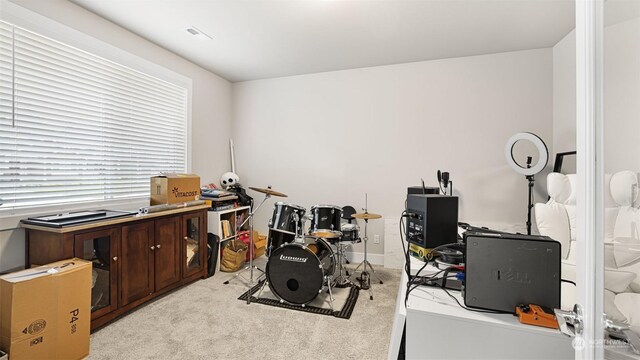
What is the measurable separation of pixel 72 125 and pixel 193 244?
1518 millimetres

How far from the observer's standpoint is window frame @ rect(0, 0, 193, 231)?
1.83 metres

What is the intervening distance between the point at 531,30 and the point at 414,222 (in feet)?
8.19

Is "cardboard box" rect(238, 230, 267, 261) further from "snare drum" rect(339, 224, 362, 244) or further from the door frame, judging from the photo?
the door frame

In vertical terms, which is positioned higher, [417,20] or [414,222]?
[417,20]

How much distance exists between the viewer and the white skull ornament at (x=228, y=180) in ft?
12.6

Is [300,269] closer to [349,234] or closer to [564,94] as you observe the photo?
[349,234]

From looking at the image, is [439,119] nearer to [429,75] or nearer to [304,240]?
[429,75]

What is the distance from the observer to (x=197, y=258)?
2973mm

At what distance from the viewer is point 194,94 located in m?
3.45

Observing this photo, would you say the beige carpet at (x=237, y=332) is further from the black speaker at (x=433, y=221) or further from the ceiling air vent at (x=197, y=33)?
the ceiling air vent at (x=197, y=33)

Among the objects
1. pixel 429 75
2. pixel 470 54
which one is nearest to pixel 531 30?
pixel 470 54

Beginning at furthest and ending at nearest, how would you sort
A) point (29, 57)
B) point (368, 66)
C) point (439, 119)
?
point (368, 66) < point (439, 119) < point (29, 57)

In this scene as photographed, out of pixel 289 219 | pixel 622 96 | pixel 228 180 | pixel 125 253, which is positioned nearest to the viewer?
pixel 622 96

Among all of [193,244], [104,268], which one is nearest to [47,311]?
[104,268]
